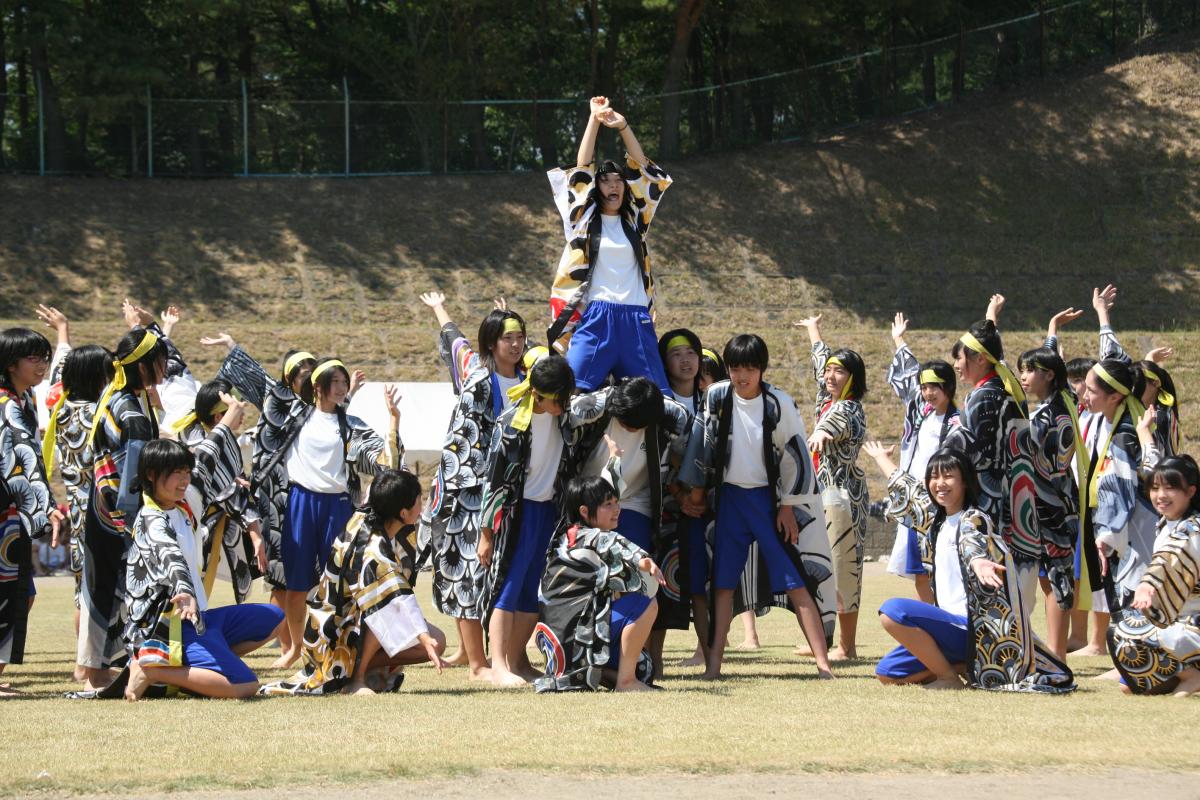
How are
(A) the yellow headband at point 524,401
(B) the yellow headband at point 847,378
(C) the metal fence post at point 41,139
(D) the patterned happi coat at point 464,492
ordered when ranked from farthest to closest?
(C) the metal fence post at point 41,139, (B) the yellow headband at point 847,378, (D) the patterned happi coat at point 464,492, (A) the yellow headband at point 524,401

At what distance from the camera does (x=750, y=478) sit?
7.39 meters

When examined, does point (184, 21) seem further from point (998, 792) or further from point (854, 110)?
point (998, 792)

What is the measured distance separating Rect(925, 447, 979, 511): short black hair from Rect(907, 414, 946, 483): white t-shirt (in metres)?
1.68

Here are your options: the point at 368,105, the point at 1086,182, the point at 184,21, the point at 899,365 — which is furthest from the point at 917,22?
the point at 899,365

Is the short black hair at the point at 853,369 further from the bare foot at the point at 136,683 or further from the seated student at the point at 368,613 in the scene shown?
the bare foot at the point at 136,683

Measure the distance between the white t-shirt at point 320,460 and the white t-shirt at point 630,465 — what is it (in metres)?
1.87

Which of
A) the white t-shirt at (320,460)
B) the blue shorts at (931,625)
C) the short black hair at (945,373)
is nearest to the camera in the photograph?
the blue shorts at (931,625)

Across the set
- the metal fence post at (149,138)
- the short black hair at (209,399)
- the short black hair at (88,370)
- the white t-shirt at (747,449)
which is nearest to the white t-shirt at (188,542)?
the short black hair at (88,370)

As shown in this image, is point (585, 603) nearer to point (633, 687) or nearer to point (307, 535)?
point (633, 687)

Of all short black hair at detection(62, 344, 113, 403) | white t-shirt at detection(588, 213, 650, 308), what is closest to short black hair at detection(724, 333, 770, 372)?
white t-shirt at detection(588, 213, 650, 308)

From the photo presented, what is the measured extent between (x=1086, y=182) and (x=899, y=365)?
20.5 meters

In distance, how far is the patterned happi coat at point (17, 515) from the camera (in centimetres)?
711

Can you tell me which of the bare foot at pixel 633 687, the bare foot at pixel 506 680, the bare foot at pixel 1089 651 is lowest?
the bare foot at pixel 1089 651

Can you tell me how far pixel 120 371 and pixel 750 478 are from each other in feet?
11.0
